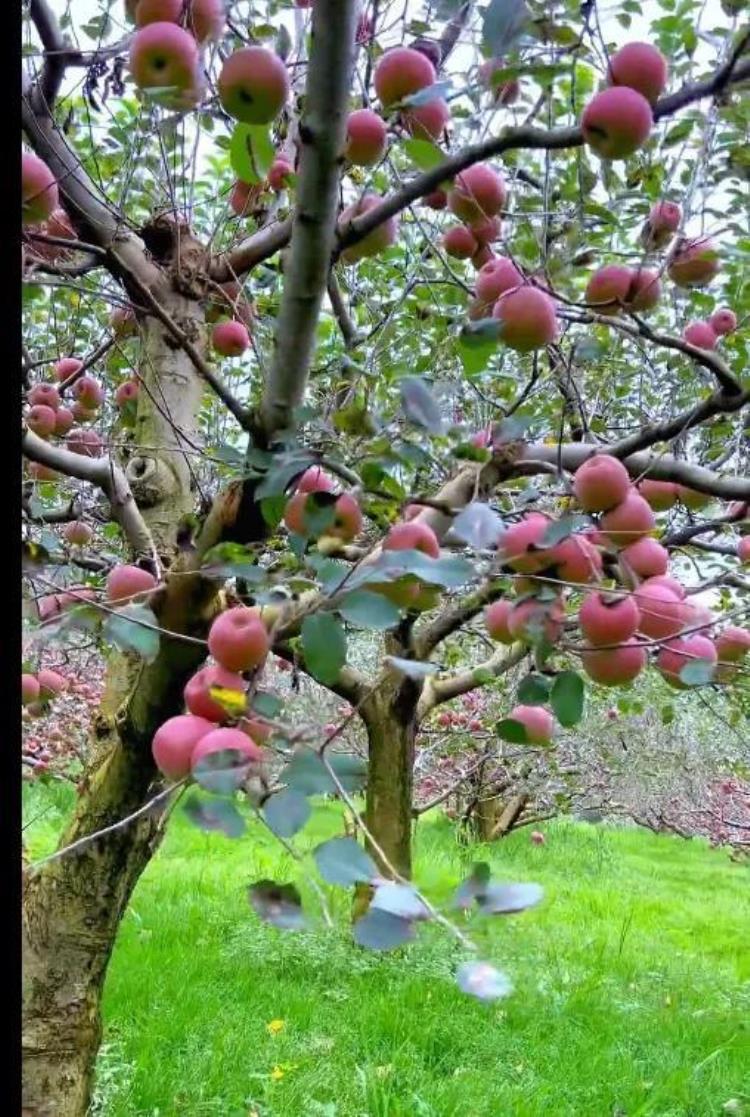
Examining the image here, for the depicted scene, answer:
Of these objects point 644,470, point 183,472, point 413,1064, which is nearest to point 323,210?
point 644,470

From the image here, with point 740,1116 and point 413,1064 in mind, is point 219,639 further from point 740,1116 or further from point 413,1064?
point 740,1116

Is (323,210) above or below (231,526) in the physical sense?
above

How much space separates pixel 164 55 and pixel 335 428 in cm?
49

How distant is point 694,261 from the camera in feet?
4.26

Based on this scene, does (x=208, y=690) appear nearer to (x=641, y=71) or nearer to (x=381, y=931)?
(x=381, y=931)

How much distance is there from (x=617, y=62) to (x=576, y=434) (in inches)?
32.8

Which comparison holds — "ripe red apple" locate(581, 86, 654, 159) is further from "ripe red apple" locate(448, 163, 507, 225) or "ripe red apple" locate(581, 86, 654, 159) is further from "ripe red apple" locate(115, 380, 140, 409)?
"ripe red apple" locate(115, 380, 140, 409)

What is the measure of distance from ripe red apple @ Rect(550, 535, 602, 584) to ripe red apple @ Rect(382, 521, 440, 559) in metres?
0.12

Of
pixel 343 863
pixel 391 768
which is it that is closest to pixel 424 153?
pixel 343 863

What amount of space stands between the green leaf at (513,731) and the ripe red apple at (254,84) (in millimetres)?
643

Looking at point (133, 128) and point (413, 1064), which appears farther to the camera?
point (413, 1064)
